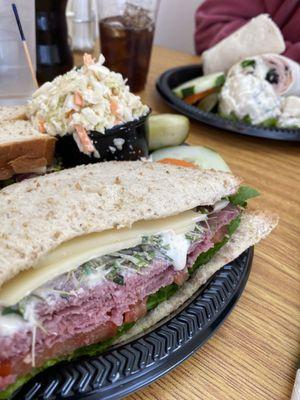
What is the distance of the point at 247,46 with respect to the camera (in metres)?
2.30

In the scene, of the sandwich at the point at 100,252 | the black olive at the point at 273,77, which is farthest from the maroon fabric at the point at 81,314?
the black olive at the point at 273,77

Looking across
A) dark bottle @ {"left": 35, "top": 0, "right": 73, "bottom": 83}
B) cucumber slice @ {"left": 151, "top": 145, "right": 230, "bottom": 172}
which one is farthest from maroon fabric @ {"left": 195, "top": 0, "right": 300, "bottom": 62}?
cucumber slice @ {"left": 151, "top": 145, "right": 230, "bottom": 172}

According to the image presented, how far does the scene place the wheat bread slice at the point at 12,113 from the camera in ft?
4.55

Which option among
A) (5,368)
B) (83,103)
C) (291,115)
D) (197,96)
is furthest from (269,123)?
(5,368)

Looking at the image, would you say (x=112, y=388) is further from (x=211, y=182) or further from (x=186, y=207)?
(x=211, y=182)

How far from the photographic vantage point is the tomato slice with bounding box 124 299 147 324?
877mm

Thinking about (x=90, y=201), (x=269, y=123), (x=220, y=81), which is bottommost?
(x=269, y=123)

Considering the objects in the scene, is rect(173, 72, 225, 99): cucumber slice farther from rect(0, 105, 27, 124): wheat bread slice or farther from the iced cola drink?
rect(0, 105, 27, 124): wheat bread slice

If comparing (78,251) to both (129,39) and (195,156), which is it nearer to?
(195,156)

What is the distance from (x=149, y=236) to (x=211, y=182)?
25cm

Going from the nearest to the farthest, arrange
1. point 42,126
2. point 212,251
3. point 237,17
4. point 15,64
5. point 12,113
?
point 212,251 → point 42,126 → point 12,113 → point 15,64 → point 237,17

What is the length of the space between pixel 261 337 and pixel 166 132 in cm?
92

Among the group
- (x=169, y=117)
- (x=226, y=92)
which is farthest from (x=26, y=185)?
(x=226, y=92)

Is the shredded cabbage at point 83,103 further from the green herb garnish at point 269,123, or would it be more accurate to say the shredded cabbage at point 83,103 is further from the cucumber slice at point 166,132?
the green herb garnish at point 269,123
